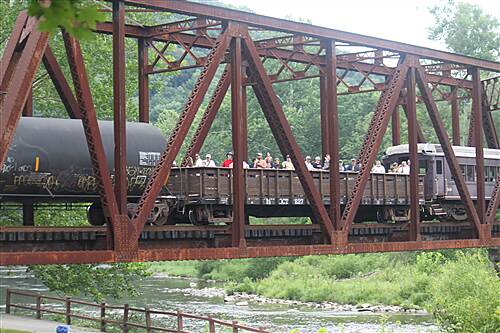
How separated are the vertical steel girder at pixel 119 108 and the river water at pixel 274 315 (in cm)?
2018

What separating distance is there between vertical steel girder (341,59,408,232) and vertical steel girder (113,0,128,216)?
287 inches

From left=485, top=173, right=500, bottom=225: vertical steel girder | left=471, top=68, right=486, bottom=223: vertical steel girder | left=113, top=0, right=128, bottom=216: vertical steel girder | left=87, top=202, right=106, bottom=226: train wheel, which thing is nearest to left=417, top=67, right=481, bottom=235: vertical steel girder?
left=471, top=68, right=486, bottom=223: vertical steel girder

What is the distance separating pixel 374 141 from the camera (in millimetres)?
24062

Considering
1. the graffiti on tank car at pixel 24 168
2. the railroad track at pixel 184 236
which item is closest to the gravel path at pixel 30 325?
the railroad track at pixel 184 236

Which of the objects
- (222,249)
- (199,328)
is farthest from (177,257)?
(199,328)

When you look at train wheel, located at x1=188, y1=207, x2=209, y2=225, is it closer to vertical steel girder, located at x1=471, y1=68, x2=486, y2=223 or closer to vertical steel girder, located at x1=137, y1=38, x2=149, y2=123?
vertical steel girder, located at x1=137, y1=38, x2=149, y2=123

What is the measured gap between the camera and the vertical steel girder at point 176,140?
17.5 meters

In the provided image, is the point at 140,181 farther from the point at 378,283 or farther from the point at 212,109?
the point at 378,283

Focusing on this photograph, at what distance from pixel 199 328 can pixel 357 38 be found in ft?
62.6

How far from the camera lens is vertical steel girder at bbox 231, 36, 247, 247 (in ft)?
65.4

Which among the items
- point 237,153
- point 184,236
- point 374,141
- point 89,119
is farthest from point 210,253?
point 374,141

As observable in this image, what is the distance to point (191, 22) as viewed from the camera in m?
23.8

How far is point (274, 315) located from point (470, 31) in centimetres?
3566

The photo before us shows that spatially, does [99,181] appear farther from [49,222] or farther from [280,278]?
[280,278]
